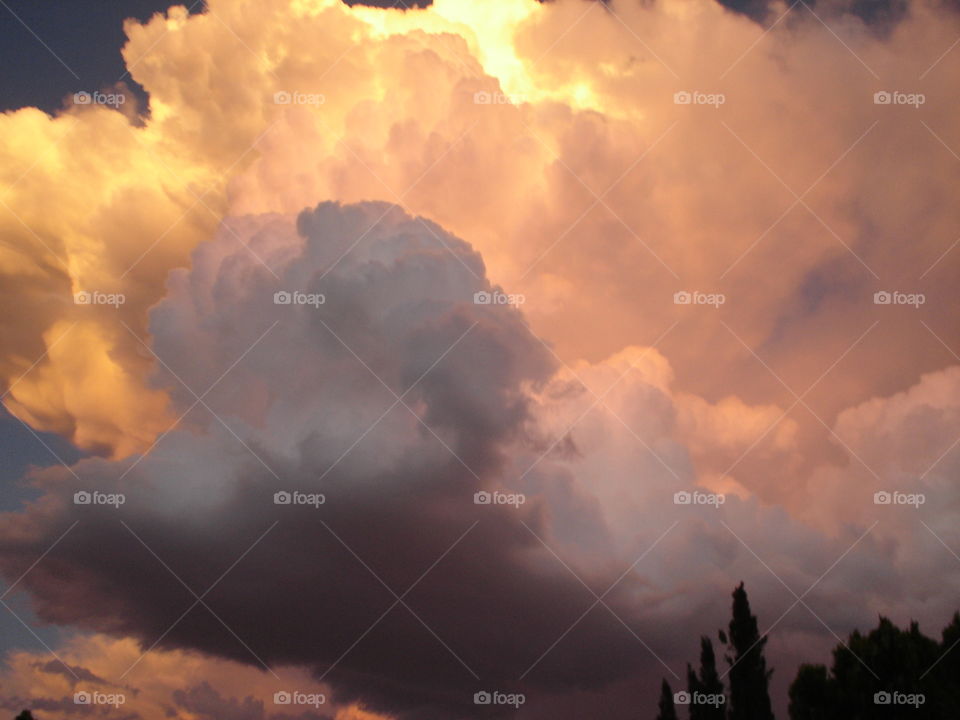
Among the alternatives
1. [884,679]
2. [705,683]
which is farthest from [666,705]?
Result: [884,679]

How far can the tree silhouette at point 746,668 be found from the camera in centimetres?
6562

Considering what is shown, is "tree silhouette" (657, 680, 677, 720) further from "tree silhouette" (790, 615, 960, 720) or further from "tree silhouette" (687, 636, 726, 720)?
"tree silhouette" (790, 615, 960, 720)

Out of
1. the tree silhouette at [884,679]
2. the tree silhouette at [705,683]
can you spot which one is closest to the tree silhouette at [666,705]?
the tree silhouette at [705,683]

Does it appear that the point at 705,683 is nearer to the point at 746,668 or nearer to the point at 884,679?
the point at 746,668

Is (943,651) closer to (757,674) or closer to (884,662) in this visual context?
(884,662)

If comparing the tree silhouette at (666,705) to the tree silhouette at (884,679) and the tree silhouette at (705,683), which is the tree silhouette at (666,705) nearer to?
the tree silhouette at (705,683)

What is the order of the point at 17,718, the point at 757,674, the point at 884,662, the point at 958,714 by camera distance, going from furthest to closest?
the point at 17,718 → the point at 757,674 → the point at 884,662 → the point at 958,714

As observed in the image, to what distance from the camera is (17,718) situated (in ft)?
234

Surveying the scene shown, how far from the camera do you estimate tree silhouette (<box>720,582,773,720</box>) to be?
215 feet

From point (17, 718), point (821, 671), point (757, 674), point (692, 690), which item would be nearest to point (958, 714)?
point (821, 671)

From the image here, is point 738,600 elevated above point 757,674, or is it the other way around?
point 738,600

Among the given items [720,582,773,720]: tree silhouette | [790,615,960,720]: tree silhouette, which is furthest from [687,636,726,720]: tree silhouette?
[790,615,960,720]: tree silhouette

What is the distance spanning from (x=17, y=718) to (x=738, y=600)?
6112 cm

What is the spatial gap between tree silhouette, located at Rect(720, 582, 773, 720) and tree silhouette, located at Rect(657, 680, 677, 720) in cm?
1169
